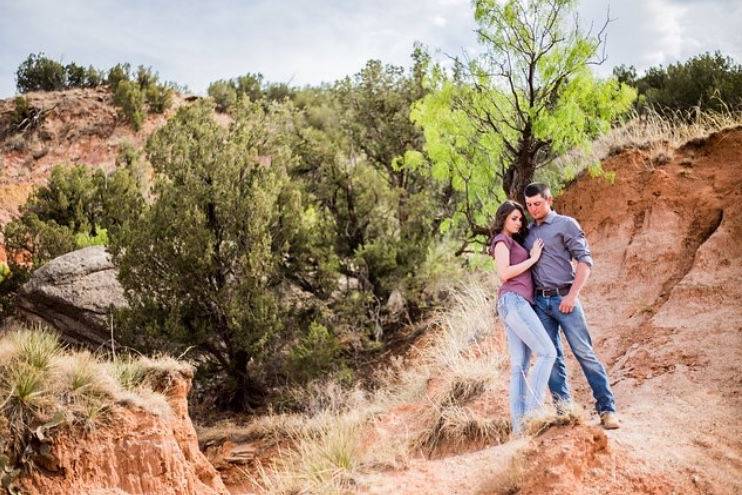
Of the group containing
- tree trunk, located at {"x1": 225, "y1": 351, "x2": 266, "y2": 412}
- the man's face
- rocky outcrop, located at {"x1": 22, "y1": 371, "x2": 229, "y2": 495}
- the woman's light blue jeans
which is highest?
the man's face

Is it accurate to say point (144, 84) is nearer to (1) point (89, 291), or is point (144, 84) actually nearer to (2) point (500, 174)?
(1) point (89, 291)

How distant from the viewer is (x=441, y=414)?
672cm

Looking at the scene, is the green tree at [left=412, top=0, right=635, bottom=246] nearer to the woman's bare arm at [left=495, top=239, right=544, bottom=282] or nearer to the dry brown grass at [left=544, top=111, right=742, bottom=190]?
the dry brown grass at [left=544, top=111, right=742, bottom=190]

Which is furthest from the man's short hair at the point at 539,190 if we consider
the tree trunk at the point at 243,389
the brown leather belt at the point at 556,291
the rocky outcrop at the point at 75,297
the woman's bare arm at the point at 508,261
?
the rocky outcrop at the point at 75,297

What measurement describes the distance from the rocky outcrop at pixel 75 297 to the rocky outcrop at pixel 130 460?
5.37 meters

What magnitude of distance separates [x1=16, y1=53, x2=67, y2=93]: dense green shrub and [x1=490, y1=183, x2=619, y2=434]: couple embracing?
30.5m

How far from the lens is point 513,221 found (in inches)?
211

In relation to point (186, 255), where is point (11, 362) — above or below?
below

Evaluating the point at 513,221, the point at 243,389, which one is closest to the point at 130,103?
the point at 243,389

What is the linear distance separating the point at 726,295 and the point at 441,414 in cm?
371

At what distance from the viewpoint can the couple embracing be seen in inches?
198

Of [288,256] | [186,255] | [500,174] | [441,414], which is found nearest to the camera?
[441,414]

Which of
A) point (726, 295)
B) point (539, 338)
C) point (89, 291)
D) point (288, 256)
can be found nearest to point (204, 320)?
point (288, 256)

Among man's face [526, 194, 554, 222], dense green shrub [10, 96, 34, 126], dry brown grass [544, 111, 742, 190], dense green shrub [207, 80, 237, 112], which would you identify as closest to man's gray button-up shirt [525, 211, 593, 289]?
man's face [526, 194, 554, 222]
